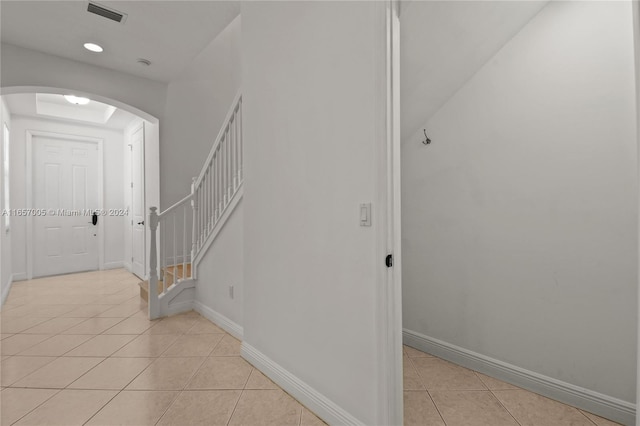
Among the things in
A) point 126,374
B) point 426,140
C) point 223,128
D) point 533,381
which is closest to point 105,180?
point 223,128

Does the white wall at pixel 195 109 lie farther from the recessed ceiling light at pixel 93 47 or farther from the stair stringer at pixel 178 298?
the stair stringer at pixel 178 298

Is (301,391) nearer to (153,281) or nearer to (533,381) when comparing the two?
(533,381)

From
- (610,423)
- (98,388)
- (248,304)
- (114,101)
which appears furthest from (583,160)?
(114,101)

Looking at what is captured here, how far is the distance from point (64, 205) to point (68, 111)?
1.63 m

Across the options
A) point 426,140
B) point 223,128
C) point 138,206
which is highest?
point 223,128

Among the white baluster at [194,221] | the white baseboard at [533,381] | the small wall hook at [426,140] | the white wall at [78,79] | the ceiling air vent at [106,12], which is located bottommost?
the white baseboard at [533,381]

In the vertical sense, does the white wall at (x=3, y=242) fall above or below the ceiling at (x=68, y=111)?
below

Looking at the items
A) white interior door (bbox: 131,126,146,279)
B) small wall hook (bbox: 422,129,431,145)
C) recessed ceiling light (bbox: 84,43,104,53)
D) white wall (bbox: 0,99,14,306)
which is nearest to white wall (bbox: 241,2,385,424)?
small wall hook (bbox: 422,129,431,145)

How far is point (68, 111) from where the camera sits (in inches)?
202

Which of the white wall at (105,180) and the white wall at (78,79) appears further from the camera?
the white wall at (105,180)

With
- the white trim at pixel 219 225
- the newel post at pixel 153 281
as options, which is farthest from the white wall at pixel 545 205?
the newel post at pixel 153 281

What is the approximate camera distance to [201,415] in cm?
166

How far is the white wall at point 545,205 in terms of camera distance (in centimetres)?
159

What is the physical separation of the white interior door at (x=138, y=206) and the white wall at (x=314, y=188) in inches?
136
